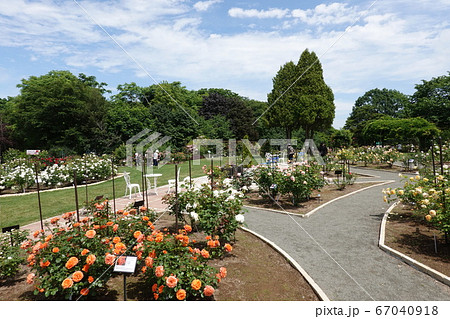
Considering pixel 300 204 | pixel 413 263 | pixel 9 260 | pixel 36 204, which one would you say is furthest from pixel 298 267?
pixel 36 204

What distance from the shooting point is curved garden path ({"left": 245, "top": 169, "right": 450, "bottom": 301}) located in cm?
365

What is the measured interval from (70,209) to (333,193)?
8814 mm

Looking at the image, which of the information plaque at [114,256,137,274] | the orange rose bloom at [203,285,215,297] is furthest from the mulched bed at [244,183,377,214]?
the information plaque at [114,256,137,274]

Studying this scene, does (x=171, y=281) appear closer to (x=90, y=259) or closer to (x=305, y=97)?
(x=90, y=259)

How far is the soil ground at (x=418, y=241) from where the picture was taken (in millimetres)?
4340

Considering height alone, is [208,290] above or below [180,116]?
below

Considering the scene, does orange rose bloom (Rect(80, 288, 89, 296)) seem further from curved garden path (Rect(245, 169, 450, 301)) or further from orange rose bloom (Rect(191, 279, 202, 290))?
curved garden path (Rect(245, 169, 450, 301))

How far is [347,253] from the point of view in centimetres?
489

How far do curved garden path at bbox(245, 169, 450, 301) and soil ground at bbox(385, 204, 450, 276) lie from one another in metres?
0.28

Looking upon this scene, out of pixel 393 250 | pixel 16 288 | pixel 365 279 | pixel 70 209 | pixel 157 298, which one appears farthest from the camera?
pixel 70 209

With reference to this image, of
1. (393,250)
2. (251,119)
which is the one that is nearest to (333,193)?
(393,250)

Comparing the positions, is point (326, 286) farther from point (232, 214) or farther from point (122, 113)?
point (122, 113)

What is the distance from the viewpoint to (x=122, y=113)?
95.6ft

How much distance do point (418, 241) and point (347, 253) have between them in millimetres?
1462
